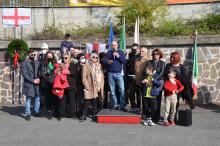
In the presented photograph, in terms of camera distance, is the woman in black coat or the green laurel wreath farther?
the green laurel wreath

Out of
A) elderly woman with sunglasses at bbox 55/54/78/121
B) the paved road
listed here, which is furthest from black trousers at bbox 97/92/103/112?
the paved road

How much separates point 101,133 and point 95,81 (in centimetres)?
200

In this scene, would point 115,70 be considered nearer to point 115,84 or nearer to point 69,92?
point 115,84

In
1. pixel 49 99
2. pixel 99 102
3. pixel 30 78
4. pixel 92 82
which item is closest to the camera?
pixel 92 82

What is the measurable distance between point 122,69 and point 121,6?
17.9 ft

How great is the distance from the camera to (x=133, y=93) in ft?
42.2

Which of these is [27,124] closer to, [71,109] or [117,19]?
[71,109]

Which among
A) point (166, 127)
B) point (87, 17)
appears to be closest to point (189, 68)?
point (166, 127)

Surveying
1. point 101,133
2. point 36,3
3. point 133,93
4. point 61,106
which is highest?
point 36,3

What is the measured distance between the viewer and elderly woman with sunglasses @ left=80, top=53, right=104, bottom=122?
40.5 feet

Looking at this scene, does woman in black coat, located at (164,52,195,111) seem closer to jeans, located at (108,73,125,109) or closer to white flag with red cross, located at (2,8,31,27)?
jeans, located at (108,73,125,109)

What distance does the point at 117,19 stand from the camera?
17.4 meters

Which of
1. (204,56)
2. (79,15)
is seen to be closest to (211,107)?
(204,56)

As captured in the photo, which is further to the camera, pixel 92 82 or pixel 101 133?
pixel 92 82
